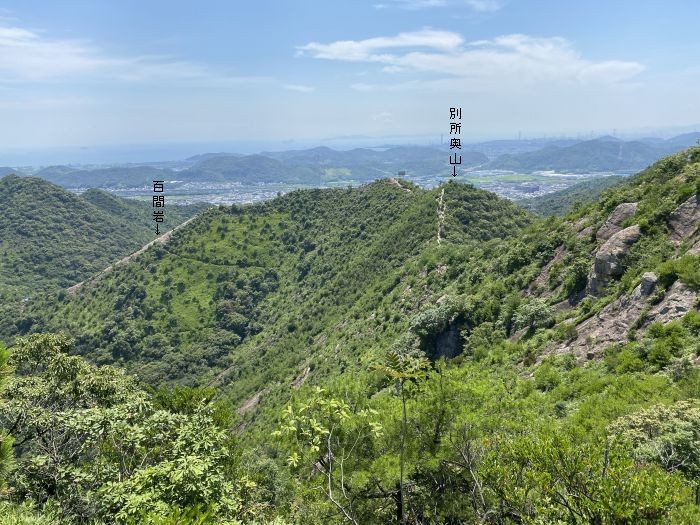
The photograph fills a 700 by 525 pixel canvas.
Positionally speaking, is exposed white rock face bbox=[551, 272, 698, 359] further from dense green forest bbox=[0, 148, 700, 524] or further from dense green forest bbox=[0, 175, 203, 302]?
dense green forest bbox=[0, 175, 203, 302]

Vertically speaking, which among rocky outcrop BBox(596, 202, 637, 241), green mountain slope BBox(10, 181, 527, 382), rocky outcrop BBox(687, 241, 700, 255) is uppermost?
rocky outcrop BBox(596, 202, 637, 241)

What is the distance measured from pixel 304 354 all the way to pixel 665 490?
53527 millimetres

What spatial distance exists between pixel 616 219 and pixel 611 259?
5438 mm

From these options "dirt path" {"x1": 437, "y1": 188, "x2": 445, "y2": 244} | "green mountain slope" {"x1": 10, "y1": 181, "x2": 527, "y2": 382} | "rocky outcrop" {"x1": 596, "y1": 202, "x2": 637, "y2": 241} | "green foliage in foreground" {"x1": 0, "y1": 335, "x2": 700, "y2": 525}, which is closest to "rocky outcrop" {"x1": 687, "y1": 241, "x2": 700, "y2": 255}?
"rocky outcrop" {"x1": 596, "y1": 202, "x2": 637, "y2": 241}

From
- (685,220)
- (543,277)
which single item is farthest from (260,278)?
(685,220)

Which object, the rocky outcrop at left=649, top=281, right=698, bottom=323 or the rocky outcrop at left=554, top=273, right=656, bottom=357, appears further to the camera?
the rocky outcrop at left=554, top=273, right=656, bottom=357

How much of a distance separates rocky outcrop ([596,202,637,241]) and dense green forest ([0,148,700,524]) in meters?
0.09

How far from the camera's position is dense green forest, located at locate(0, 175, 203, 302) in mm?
128625

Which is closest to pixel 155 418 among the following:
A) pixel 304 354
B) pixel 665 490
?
pixel 665 490

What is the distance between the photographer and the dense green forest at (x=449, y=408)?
8430 mm

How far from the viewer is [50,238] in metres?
144

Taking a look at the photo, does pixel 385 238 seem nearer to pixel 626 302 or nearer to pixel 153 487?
pixel 626 302

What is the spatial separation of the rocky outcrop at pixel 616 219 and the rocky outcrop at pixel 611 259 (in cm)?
268

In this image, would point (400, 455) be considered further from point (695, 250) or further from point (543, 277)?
point (543, 277)
